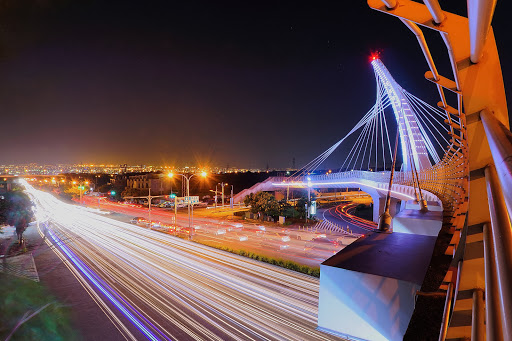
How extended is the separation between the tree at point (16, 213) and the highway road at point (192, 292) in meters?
5.93

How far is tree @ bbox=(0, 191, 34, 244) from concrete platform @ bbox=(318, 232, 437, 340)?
27.1m

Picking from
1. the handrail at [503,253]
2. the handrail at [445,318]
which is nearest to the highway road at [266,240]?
the handrail at [445,318]

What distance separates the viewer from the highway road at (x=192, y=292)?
10828mm

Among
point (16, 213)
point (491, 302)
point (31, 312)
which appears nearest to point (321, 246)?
point (31, 312)

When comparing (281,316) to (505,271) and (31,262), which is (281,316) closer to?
(505,271)

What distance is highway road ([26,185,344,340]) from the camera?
10.8 metres

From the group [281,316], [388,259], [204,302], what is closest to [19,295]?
[204,302]

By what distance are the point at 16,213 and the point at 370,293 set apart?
106 ft

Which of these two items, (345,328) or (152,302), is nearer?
(345,328)

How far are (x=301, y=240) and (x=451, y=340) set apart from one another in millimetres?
25341

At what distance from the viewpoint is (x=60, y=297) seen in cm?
1489

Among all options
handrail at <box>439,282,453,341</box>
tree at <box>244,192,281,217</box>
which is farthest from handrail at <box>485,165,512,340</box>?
tree at <box>244,192,281,217</box>

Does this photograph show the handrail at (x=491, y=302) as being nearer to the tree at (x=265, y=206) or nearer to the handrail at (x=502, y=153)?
the handrail at (x=502, y=153)

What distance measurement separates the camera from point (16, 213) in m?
26.7
